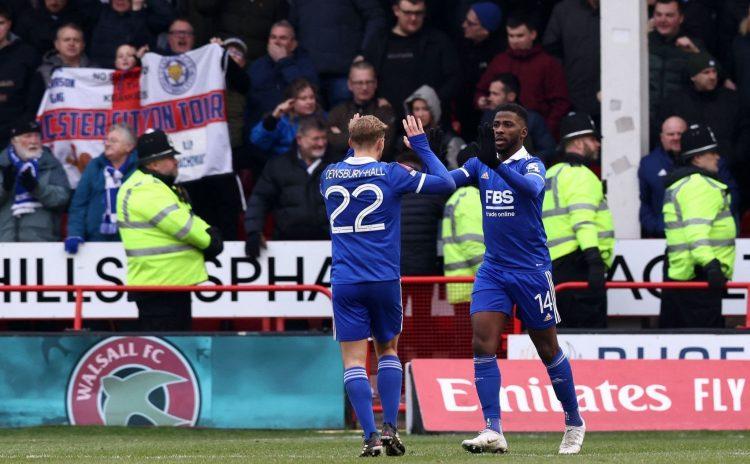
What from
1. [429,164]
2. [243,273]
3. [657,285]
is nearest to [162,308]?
[243,273]

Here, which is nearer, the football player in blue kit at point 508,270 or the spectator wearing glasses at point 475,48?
the football player in blue kit at point 508,270

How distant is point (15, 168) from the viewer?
16.6m

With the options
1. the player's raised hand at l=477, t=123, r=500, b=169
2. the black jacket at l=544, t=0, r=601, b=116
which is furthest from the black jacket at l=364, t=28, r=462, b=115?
the player's raised hand at l=477, t=123, r=500, b=169

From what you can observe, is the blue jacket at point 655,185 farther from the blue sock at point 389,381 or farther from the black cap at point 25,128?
the blue sock at point 389,381

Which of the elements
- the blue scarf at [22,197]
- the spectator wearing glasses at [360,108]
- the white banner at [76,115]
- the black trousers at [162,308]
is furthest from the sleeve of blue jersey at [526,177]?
the white banner at [76,115]

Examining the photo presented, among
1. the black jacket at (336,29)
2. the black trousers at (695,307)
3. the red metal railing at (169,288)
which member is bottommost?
the black trousers at (695,307)

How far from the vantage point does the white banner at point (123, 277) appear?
15.6m

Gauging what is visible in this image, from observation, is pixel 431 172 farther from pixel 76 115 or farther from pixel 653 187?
pixel 76 115

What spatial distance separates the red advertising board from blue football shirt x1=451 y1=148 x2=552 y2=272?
3.19 metres

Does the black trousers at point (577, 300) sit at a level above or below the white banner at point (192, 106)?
below

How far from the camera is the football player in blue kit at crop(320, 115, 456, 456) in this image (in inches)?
392

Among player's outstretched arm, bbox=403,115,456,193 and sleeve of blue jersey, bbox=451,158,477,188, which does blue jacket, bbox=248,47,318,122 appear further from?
player's outstretched arm, bbox=403,115,456,193

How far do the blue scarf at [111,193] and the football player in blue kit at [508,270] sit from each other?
6.58 metres

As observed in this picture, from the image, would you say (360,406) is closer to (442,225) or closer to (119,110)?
(442,225)
